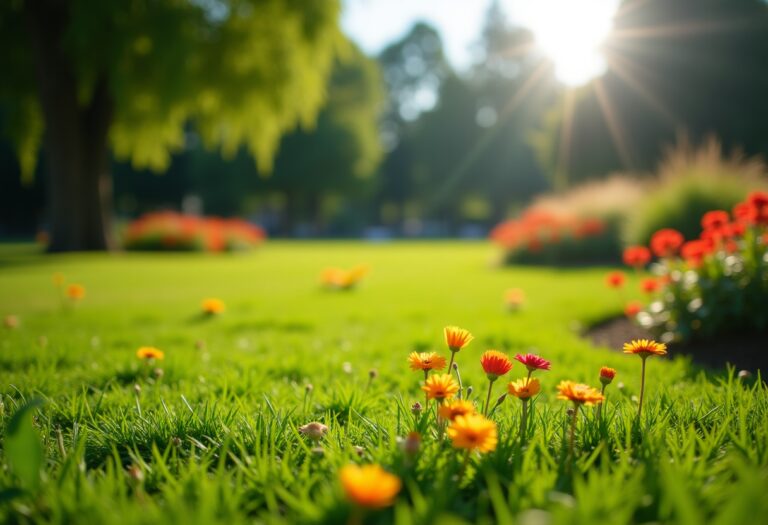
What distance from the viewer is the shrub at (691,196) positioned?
743 centimetres

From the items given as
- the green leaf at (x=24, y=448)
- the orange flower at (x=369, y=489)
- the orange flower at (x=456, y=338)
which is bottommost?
the green leaf at (x=24, y=448)

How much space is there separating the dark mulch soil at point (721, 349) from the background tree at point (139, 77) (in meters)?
9.10

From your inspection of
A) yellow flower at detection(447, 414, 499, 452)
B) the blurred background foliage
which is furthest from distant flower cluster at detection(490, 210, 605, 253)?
yellow flower at detection(447, 414, 499, 452)

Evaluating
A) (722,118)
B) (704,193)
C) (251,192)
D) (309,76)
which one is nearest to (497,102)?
(251,192)

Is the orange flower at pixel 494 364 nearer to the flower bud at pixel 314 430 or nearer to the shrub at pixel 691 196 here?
the flower bud at pixel 314 430

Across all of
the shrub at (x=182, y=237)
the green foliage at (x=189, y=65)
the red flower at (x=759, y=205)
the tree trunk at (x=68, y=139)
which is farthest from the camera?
the shrub at (x=182, y=237)

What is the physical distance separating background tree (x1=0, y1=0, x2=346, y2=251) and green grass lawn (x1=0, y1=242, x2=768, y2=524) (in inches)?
260

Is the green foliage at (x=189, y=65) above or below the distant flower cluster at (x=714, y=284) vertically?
above

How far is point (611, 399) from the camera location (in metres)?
1.98

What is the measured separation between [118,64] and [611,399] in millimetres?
10604

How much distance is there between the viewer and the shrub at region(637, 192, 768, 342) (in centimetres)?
292

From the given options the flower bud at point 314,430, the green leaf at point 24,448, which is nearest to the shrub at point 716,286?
the flower bud at point 314,430

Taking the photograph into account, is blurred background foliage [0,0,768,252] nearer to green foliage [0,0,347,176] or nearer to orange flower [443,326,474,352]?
green foliage [0,0,347,176]

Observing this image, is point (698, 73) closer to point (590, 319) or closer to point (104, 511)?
point (590, 319)
